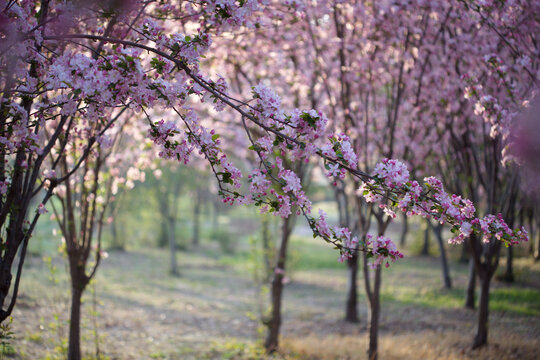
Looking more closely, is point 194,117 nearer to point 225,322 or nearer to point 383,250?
point 383,250

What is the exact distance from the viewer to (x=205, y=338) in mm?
8273

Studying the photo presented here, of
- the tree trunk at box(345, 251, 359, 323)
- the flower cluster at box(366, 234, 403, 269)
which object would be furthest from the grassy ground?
the flower cluster at box(366, 234, 403, 269)

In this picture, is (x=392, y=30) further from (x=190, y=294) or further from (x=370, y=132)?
(x=190, y=294)

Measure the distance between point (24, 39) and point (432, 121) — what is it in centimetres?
580

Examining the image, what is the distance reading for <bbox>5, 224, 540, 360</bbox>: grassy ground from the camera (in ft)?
20.6

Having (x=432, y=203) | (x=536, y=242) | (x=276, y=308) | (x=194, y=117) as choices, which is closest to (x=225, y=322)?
(x=276, y=308)

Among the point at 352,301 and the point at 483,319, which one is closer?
the point at 483,319

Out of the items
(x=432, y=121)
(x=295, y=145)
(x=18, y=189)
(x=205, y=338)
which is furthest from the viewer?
(x=205, y=338)

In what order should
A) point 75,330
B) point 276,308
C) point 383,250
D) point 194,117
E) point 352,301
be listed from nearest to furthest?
point 383,250 → point 194,117 → point 75,330 → point 276,308 → point 352,301

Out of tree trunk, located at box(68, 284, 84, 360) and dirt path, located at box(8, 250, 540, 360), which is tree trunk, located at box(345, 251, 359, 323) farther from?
tree trunk, located at box(68, 284, 84, 360)

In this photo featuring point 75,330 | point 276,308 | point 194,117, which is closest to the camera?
point 194,117

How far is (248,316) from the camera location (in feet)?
30.3

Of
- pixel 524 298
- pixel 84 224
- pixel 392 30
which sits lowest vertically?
pixel 524 298

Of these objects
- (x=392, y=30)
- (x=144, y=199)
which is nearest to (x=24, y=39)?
(x=392, y=30)
